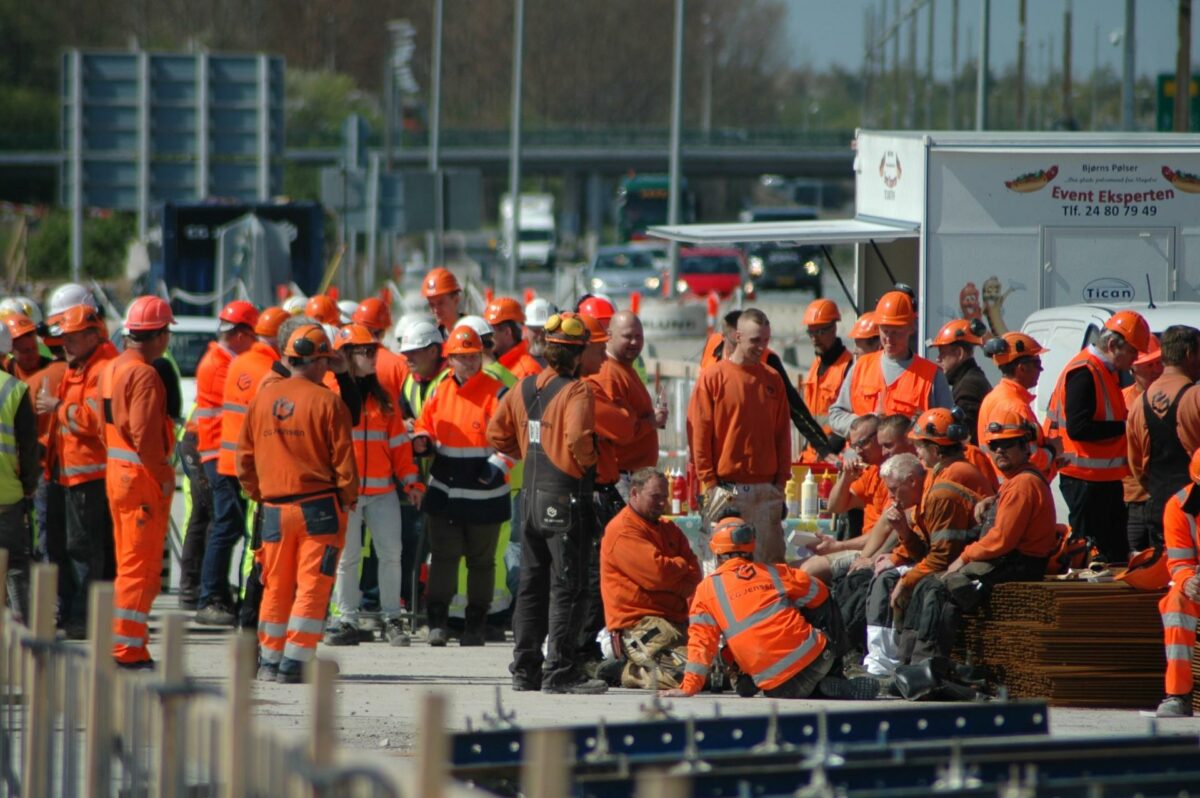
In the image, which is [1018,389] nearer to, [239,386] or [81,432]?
[239,386]

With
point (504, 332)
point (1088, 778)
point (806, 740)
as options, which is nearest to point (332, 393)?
point (504, 332)

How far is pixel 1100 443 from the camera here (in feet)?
35.7

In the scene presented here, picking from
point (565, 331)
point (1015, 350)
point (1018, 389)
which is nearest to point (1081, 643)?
point (1018, 389)

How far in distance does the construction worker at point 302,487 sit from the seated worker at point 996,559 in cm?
286

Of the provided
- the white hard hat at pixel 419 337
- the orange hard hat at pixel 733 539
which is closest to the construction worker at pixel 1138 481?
the orange hard hat at pixel 733 539

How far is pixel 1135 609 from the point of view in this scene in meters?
8.95

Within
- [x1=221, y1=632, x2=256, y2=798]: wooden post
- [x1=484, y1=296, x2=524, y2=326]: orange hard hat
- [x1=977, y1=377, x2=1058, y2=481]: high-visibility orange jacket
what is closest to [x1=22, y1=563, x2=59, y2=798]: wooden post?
[x1=221, y1=632, x2=256, y2=798]: wooden post

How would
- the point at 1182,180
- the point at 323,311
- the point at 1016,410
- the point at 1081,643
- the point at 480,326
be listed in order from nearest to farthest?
the point at 1081,643, the point at 1016,410, the point at 480,326, the point at 323,311, the point at 1182,180

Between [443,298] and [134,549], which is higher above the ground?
[443,298]

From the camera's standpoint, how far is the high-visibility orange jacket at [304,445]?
367 inches

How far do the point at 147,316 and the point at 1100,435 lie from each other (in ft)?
17.7

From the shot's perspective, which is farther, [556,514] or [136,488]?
[136,488]

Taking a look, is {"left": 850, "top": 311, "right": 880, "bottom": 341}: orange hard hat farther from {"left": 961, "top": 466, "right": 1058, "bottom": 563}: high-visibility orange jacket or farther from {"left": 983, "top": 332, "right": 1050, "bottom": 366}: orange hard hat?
{"left": 961, "top": 466, "right": 1058, "bottom": 563}: high-visibility orange jacket

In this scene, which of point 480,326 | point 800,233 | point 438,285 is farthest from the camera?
point 800,233
